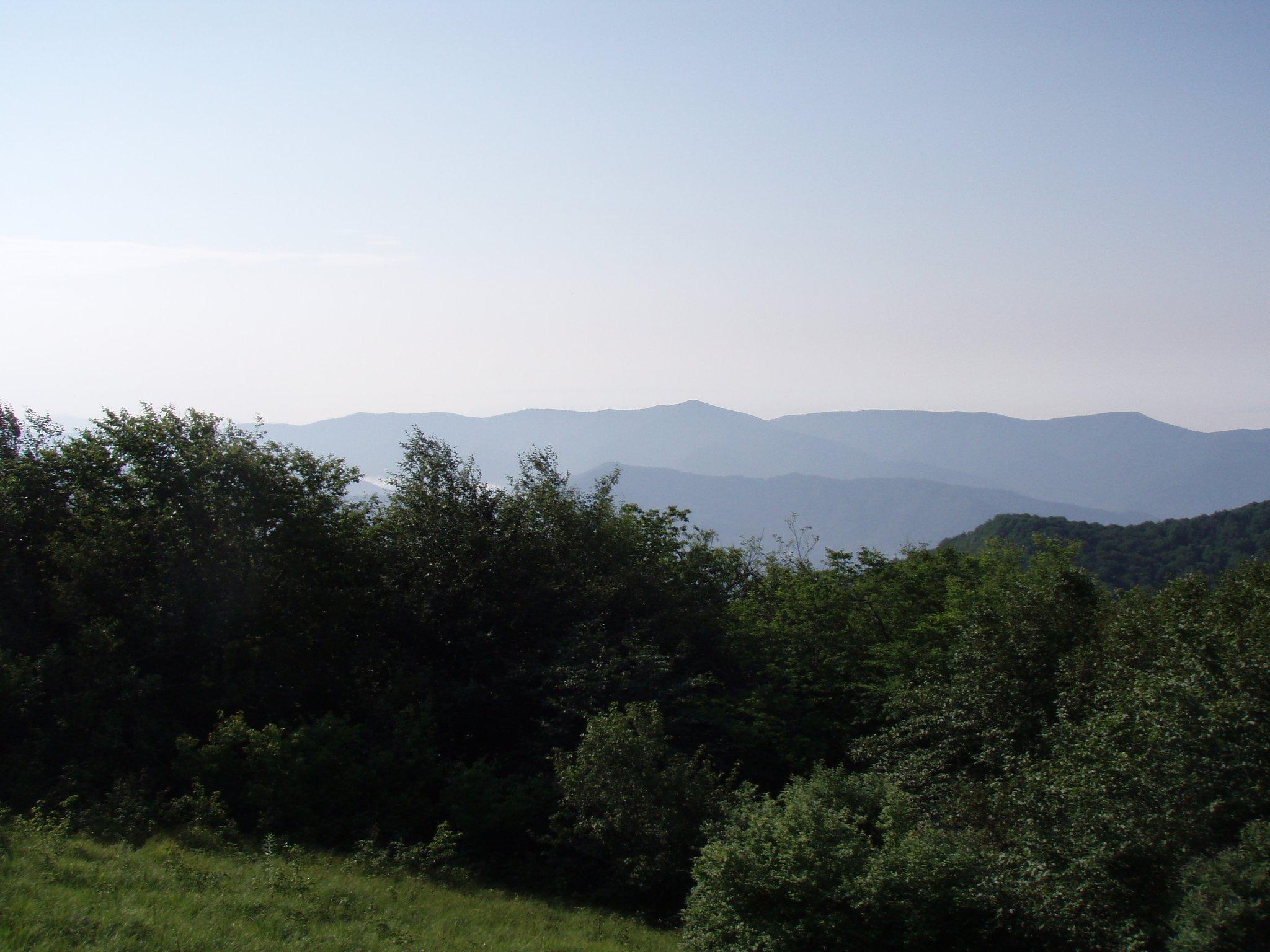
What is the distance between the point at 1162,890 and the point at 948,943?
10.9ft

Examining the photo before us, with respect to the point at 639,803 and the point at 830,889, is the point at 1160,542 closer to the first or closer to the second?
the point at 639,803

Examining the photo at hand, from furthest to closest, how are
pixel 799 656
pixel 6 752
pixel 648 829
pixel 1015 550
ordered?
pixel 1015 550 → pixel 799 656 → pixel 6 752 → pixel 648 829

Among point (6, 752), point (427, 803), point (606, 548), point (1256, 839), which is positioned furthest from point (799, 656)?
point (6, 752)

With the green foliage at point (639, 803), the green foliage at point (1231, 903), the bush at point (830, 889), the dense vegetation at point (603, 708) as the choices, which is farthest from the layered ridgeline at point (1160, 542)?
the green foliage at point (1231, 903)

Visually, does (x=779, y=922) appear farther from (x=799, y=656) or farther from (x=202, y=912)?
(x=799, y=656)

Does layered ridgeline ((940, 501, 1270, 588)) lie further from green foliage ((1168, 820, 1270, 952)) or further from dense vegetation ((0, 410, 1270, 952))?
green foliage ((1168, 820, 1270, 952))

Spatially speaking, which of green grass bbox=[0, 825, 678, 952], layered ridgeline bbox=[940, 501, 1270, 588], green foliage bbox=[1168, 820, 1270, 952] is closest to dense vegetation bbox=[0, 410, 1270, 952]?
green foliage bbox=[1168, 820, 1270, 952]

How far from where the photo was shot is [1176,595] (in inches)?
606

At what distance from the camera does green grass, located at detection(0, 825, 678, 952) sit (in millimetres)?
9594

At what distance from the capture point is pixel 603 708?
19312 mm

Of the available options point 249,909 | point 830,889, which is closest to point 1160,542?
point 830,889

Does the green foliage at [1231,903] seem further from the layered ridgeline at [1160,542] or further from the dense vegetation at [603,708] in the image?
the layered ridgeline at [1160,542]

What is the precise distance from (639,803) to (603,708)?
402 cm

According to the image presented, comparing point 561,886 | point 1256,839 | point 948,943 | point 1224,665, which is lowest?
point 561,886
